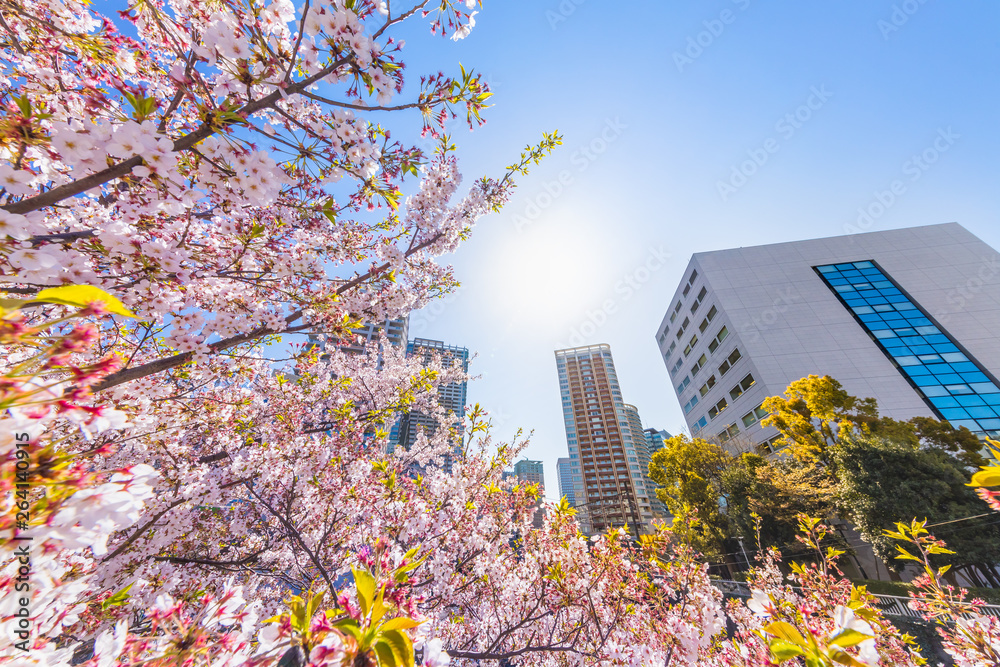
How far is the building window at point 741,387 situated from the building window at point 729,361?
147 centimetres

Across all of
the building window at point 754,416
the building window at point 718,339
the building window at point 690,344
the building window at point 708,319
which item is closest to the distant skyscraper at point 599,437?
→ the building window at point 690,344

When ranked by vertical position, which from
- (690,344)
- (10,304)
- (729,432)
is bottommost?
(10,304)

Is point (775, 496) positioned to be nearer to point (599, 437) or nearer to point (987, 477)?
point (987, 477)

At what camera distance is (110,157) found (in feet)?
5.48

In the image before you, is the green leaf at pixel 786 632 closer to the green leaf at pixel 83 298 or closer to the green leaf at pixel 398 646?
the green leaf at pixel 398 646

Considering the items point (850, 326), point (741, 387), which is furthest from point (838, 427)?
point (850, 326)

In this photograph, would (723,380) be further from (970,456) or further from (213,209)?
(213,209)

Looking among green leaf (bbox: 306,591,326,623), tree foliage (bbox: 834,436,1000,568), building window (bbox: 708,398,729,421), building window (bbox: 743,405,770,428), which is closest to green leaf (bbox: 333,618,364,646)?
green leaf (bbox: 306,591,326,623)

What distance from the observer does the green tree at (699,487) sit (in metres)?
16.8

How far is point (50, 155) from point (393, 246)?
2.41m

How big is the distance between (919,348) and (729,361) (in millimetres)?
10619

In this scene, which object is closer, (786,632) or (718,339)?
(786,632)

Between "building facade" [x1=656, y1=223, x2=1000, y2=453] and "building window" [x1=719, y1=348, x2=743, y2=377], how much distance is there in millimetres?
76

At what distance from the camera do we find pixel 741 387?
22344mm
